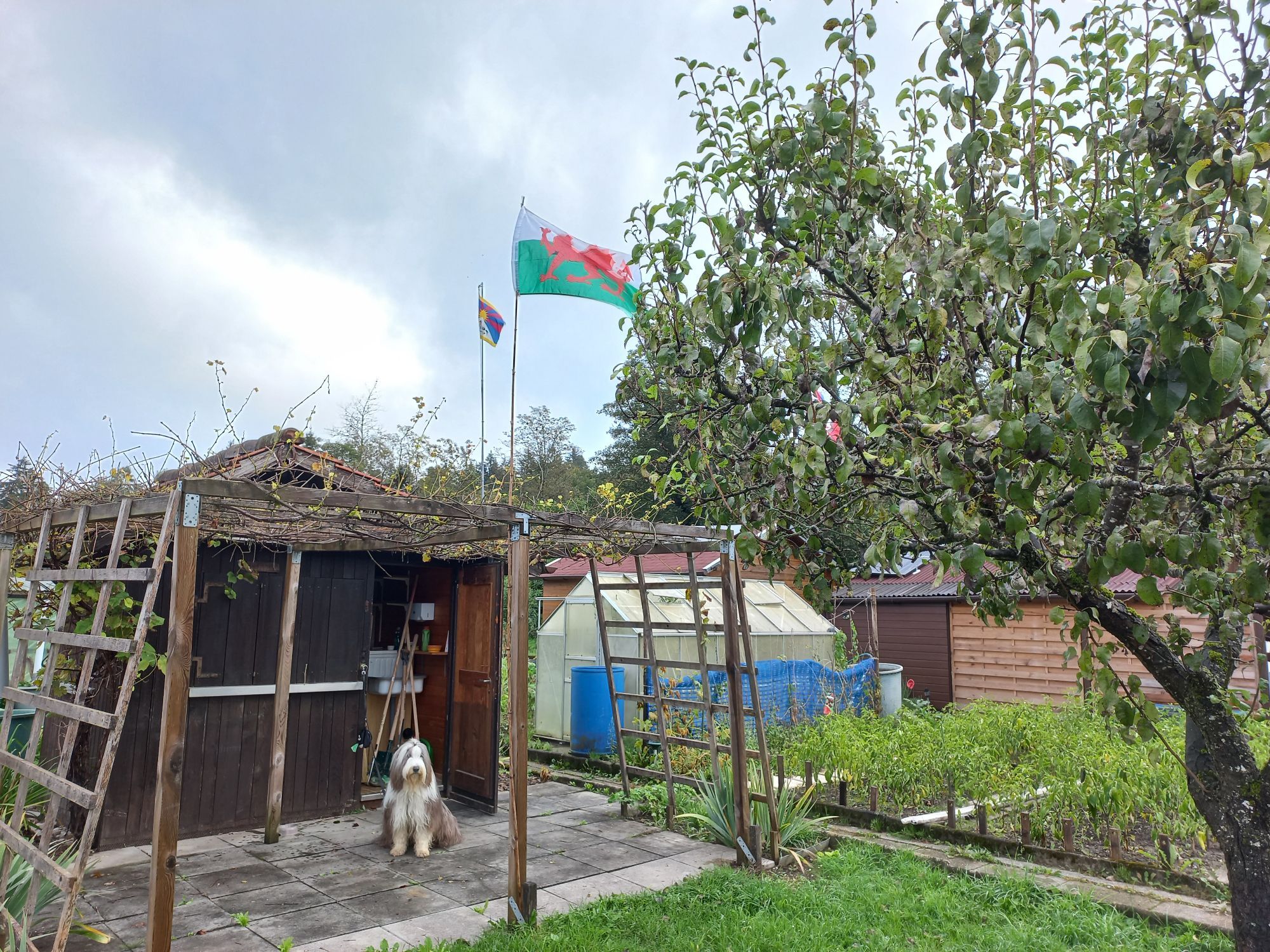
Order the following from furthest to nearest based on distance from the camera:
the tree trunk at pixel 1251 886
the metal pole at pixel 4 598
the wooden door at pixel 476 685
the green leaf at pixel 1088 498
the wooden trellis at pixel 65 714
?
the wooden door at pixel 476 685 < the metal pole at pixel 4 598 < the wooden trellis at pixel 65 714 < the tree trunk at pixel 1251 886 < the green leaf at pixel 1088 498

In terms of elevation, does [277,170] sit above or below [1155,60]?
above

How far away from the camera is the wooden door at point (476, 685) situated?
7082 millimetres

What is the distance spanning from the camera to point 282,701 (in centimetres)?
621

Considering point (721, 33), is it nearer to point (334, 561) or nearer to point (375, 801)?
point (334, 561)

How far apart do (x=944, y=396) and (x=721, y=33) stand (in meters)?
1.72

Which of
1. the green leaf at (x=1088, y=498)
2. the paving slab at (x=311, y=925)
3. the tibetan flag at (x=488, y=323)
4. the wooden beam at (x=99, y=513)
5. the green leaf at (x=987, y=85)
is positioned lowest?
the paving slab at (x=311, y=925)

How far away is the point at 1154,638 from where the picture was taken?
2748 mm

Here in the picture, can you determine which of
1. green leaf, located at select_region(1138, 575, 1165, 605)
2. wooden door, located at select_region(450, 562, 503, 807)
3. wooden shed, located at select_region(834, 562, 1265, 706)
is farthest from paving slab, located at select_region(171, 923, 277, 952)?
wooden shed, located at select_region(834, 562, 1265, 706)

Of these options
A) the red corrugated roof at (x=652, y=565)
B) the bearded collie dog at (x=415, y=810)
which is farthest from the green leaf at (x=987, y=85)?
the red corrugated roof at (x=652, y=565)

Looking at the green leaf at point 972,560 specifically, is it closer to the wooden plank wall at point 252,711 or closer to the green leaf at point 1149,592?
the green leaf at point 1149,592

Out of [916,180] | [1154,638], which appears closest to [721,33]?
[916,180]

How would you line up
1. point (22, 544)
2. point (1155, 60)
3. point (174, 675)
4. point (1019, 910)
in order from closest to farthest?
point (1155, 60) → point (174, 675) → point (1019, 910) → point (22, 544)

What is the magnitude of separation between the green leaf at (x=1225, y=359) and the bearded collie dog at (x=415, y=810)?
18.7 ft

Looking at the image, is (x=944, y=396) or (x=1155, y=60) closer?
(x=1155, y=60)
